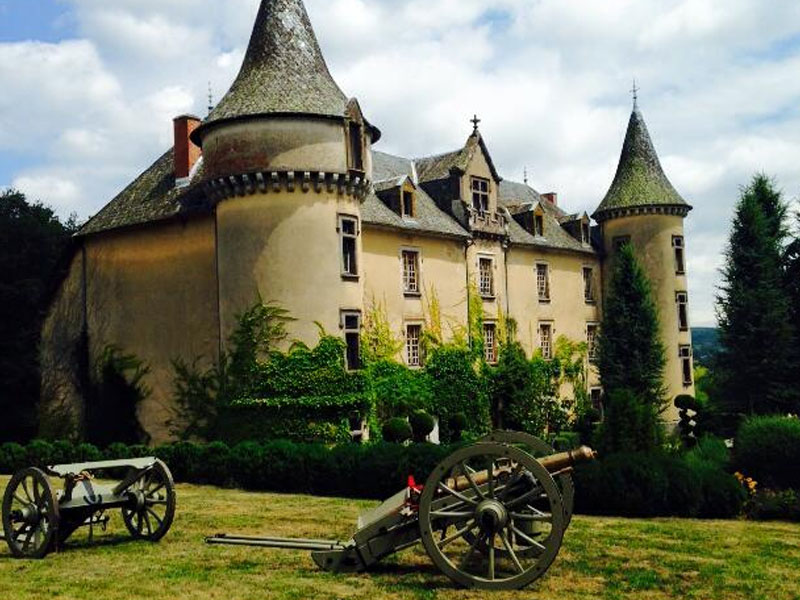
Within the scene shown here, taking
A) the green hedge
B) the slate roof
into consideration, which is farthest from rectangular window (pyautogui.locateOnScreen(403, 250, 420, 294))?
the slate roof

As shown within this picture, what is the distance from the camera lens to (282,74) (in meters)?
26.8

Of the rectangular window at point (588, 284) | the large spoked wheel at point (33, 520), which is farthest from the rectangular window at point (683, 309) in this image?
the large spoked wheel at point (33, 520)

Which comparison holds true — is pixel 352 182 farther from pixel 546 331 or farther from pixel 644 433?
pixel 546 331

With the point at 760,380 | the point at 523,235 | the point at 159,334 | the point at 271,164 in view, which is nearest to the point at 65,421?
the point at 159,334

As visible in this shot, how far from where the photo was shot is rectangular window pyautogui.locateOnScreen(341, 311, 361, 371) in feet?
89.6

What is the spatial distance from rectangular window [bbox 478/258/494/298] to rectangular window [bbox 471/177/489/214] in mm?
2039

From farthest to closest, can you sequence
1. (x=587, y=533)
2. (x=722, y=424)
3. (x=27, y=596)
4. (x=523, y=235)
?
1. (x=523, y=235)
2. (x=722, y=424)
3. (x=587, y=533)
4. (x=27, y=596)

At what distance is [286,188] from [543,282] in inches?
663

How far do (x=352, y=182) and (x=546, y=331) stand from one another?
51.0ft

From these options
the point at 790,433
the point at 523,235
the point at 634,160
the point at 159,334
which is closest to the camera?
the point at 790,433

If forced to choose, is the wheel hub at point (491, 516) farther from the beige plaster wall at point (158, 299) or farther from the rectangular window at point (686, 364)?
the rectangular window at point (686, 364)

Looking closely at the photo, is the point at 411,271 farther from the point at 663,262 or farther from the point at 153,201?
the point at 663,262

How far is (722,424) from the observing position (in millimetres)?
35250

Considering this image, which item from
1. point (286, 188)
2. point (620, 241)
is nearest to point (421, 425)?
point (286, 188)
